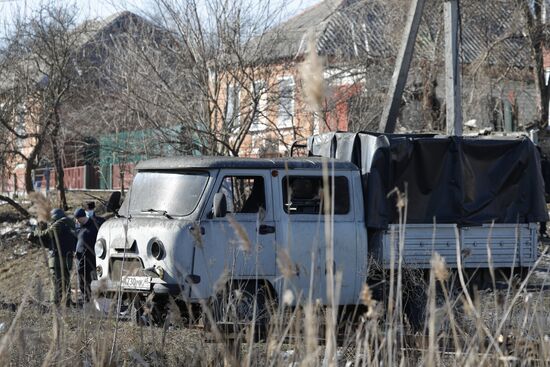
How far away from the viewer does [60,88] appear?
23141mm

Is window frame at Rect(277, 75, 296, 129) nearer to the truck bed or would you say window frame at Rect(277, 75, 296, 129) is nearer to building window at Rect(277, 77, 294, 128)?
building window at Rect(277, 77, 294, 128)

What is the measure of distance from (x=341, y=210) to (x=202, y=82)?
334 inches

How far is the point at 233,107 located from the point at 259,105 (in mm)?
860

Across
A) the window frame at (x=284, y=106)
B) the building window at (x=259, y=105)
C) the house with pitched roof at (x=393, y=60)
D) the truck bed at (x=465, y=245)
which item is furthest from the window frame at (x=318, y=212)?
the house with pitched roof at (x=393, y=60)

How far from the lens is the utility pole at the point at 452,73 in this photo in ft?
49.2

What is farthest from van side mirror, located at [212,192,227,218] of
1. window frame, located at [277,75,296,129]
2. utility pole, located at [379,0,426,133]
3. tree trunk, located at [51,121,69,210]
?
tree trunk, located at [51,121,69,210]

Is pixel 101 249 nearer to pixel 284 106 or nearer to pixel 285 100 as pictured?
pixel 284 106

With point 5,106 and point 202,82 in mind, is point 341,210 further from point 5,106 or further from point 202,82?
point 5,106

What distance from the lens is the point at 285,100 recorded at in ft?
64.8

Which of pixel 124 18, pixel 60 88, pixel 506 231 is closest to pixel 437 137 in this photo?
pixel 506 231

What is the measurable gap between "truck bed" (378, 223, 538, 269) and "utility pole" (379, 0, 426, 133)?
386cm

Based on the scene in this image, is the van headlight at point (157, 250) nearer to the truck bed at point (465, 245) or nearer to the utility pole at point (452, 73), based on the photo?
the truck bed at point (465, 245)

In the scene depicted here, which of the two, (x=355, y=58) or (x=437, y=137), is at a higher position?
(x=355, y=58)

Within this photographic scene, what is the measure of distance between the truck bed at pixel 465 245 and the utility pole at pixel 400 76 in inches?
152
